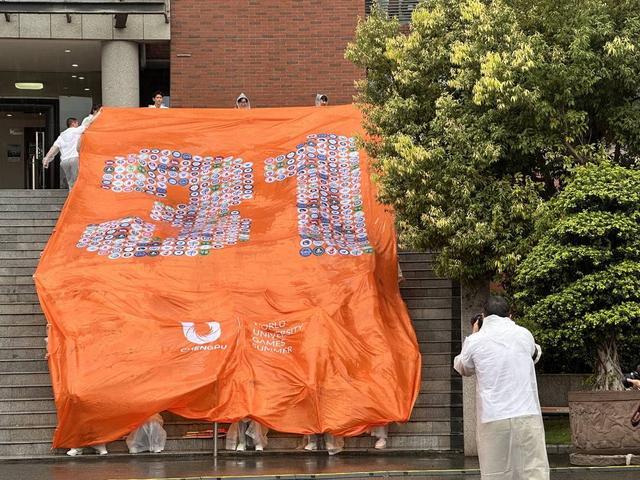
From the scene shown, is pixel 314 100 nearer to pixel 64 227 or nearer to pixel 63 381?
pixel 64 227

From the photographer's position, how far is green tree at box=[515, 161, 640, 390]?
14.0m

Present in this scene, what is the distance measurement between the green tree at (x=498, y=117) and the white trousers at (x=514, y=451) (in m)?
6.62

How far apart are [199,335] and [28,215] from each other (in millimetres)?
6126

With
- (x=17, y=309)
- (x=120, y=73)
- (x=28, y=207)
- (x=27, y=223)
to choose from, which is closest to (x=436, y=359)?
(x=17, y=309)

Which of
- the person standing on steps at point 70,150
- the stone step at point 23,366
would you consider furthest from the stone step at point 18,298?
the person standing on steps at point 70,150

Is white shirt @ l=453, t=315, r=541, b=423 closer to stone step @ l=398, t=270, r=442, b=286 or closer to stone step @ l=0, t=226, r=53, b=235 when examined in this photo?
stone step @ l=398, t=270, r=442, b=286

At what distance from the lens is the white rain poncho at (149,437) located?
1551 cm

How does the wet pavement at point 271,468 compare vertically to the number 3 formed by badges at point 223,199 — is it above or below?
below

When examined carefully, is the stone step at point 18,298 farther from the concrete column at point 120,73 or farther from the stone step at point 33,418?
the concrete column at point 120,73

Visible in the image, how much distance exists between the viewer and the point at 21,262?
19.0m

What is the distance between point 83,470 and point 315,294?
4.15 metres

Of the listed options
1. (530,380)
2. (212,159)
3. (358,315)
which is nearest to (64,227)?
(212,159)

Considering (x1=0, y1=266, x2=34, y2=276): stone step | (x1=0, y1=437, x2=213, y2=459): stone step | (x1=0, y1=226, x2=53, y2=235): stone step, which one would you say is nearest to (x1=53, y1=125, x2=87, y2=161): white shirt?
(x1=0, y1=226, x2=53, y2=235): stone step

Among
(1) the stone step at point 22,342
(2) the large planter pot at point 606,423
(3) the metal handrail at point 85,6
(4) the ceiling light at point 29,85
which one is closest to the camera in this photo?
(2) the large planter pot at point 606,423
